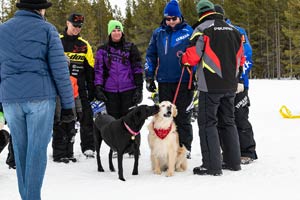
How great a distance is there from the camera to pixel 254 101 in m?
14.4

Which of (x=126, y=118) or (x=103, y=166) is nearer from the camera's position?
(x=126, y=118)

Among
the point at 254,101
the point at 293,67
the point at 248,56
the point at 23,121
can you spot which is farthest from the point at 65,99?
the point at 293,67

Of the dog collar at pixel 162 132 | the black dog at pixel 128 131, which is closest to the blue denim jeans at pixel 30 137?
the black dog at pixel 128 131

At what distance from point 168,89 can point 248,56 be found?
45.5 inches

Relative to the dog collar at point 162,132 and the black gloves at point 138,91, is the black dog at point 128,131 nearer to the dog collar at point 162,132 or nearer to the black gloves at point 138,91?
the dog collar at point 162,132

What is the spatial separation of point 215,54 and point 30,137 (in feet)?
7.83

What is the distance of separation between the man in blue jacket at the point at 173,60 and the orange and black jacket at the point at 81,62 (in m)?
0.99

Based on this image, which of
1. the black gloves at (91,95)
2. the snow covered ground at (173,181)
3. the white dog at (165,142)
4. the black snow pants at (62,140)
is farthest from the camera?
the black gloves at (91,95)

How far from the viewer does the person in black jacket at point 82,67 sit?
561 cm

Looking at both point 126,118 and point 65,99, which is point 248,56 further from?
point 65,99

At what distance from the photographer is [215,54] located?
4574 millimetres

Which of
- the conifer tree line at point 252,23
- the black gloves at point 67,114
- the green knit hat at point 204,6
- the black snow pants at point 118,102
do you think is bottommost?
the black snow pants at point 118,102

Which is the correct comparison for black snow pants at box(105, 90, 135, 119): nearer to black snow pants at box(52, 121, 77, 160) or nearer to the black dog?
black snow pants at box(52, 121, 77, 160)

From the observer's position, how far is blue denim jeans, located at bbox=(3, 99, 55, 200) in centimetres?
302
